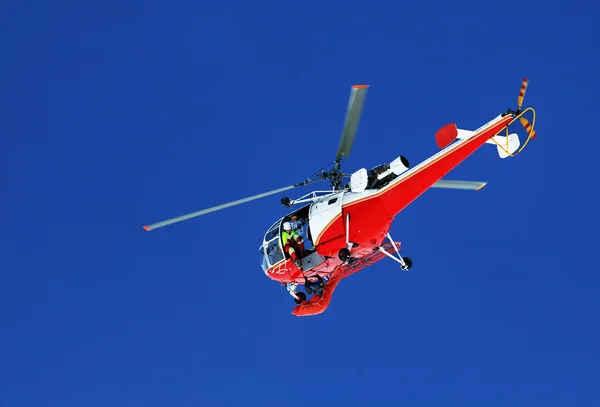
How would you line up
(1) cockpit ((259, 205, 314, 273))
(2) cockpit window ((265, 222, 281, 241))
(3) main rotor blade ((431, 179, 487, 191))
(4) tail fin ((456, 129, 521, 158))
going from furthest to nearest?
(2) cockpit window ((265, 222, 281, 241)), (1) cockpit ((259, 205, 314, 273)), (3) main rotor blade ((431, 179, 487, 191)), (4) tail fin ((456, 129, 521, 158))

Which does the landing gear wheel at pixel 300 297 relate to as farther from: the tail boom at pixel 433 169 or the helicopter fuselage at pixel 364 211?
the tail boom at pixel 433 169

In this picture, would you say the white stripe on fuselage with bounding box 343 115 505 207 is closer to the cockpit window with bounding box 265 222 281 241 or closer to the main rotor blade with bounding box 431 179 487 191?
the main rotor blade with bounding box 431 179 487 191

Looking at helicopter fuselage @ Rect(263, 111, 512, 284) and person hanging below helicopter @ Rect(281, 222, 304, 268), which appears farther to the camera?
person hanging below helicopter @ Rect(281, 222, 304, 268)

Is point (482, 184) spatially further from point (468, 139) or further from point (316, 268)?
point (316, 268)

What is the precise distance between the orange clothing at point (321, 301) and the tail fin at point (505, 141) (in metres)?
6.89

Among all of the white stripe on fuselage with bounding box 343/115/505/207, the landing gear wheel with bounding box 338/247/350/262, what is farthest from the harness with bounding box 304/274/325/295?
the white stripe on fuselage with bounding box 343/115/505/207

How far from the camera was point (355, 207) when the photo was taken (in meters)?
24.4

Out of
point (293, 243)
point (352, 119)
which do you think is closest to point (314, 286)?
point (293, 243)

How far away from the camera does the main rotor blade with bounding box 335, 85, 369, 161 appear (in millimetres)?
21950

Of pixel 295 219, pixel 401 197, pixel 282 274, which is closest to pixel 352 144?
pixel 401 197

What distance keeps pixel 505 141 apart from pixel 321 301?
336 inches

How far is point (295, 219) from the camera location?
87.6ft

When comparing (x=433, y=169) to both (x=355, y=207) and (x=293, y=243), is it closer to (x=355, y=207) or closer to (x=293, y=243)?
(x=355, y=207)

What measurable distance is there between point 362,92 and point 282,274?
822cm
